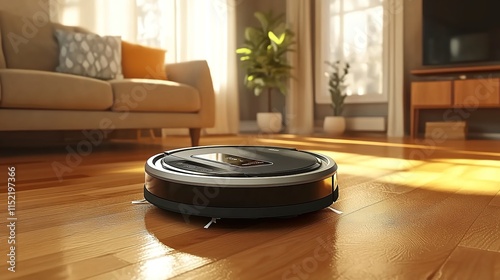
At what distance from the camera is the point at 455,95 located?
3594 millimetres

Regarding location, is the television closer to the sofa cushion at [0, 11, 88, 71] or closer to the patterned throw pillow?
the patterned throw pillow

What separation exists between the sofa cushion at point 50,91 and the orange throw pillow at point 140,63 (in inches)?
29.3

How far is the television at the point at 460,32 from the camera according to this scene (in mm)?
3611

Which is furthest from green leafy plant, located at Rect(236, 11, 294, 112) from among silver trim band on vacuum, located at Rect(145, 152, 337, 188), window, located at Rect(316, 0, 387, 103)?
silver trim band on vacuum, located at Rect(145, 152, 337, 188)

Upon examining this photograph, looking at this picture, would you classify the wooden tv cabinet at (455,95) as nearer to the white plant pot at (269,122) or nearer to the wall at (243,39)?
the white plant pot at (269,122)

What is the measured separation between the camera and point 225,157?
90 cm

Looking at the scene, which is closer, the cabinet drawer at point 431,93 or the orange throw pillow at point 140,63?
the orange throw pillow at point 140,63

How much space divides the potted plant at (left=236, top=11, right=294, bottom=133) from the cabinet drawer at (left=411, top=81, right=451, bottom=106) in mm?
1343

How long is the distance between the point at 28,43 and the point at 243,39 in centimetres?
290

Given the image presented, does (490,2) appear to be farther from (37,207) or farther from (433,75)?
(37,207)

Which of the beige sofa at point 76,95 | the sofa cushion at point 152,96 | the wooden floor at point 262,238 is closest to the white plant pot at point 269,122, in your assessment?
the beige sofa at point 76,95

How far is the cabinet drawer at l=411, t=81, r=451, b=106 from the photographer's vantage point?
3.62 metres

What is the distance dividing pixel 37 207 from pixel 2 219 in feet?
0.36

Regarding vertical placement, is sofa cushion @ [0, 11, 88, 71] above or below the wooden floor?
above
